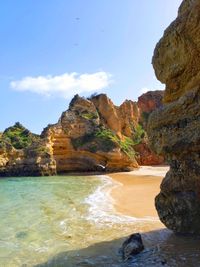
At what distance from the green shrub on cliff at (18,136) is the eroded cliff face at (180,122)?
4009 cm

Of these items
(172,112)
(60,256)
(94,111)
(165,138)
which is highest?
(94,111)

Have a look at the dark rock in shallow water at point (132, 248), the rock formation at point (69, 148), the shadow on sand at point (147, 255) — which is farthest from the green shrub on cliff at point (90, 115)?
the dark rock in shallow water at point (132, 248)

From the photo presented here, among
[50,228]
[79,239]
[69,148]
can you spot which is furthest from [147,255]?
[69,148]

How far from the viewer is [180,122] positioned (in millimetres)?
7949

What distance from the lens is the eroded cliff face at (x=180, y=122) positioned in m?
7.74

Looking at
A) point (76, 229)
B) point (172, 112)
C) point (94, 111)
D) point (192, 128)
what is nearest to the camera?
point (192, 128)

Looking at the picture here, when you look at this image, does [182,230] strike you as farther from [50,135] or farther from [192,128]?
[50,135]

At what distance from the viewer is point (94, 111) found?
2066 inches

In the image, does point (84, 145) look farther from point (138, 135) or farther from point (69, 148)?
point (138, 135)

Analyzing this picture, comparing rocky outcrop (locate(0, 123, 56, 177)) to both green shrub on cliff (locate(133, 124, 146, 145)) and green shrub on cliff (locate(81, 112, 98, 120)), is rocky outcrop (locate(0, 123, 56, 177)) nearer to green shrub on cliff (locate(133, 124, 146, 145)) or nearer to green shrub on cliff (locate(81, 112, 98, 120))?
green shrub on cliff (locate(81, 112, 98, 120))

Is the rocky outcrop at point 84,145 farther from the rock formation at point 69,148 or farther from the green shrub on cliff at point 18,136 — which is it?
the green shrub on cliff at point 18,136

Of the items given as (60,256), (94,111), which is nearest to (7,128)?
(94,111)

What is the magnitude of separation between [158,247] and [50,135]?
3889 cm

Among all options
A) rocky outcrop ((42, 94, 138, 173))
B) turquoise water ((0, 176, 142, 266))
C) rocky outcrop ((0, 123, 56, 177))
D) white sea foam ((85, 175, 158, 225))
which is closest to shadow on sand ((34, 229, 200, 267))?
turquoise water ((0, 176, 142, 266))
